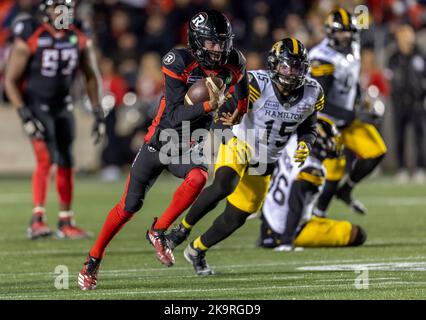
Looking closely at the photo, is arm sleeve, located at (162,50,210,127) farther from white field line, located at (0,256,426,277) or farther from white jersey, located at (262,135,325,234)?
white jersey, located at (262,135,325,234)

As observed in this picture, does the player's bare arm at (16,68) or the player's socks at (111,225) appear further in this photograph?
the player's bare arm at (16,68)

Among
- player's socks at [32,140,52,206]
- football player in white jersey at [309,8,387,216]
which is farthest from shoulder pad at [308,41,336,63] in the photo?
player's socks at [32,140,52,206]

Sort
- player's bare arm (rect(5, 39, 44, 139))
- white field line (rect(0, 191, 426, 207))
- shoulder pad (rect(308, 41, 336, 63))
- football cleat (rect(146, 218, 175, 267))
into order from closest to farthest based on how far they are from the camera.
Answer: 1. football cleat (rect(146, 218, 175, 267))
2. shoulder pad (rect(308, 41, 336, 63))
3. player's bare arm (rect(5, 39, 44, 139))
4. white field line (rect(0, 191, 426, 207))

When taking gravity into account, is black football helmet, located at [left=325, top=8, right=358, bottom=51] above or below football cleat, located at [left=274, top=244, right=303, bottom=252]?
above

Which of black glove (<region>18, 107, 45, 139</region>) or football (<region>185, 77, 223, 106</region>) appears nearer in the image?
football (<region>185, 77, 223, 106</region>)

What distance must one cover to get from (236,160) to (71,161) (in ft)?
10.3

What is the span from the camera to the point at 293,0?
18.7 m

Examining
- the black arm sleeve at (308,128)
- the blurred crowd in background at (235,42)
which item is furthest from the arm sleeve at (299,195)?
the blurred crowd in background at (235,42)

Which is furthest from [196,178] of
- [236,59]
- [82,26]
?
[82,26]

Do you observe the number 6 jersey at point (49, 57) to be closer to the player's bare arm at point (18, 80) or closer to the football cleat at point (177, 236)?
the player's bare arm at point (18, 80)

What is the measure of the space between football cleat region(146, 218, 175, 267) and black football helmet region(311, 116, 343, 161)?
2.62 meters

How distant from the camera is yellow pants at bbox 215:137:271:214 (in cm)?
787

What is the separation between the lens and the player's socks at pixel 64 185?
10.5m

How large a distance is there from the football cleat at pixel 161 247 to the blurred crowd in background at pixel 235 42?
962cm
